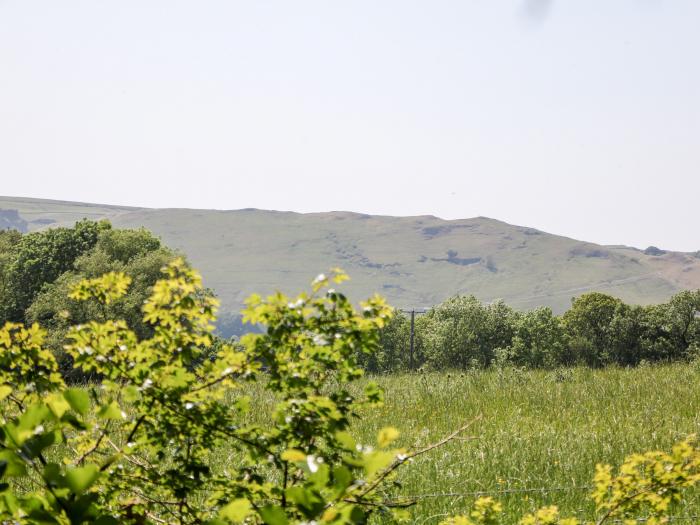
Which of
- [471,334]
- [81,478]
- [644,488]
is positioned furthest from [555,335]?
[81,478]

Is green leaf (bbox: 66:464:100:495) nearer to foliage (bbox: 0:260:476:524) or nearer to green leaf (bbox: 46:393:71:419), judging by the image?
green leaf (bbox: 46:393:71:419)

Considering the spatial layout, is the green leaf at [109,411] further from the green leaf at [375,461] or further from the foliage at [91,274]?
the foliage at [91,274]

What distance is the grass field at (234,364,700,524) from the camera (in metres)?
7.79

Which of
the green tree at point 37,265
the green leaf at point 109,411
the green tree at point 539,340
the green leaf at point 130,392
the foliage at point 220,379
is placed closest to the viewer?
the green leaf at point 109,411

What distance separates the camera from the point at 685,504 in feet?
24.3

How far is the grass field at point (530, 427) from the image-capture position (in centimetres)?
779

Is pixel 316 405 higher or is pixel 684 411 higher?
pixel 316 405

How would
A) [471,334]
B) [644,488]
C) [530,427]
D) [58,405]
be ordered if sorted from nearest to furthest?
[58,405] < [644,488] < [530,427] < [471,334]

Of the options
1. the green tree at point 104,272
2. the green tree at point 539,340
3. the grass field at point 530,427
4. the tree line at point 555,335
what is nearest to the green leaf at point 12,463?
the grass field at point 530,427

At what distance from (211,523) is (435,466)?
7284 millimetres

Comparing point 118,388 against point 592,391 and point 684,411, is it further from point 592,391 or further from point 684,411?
point 592,391

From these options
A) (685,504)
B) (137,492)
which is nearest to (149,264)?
(685,504)

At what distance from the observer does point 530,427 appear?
1092 centimetres

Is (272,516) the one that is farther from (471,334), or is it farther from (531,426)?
(471,334)
